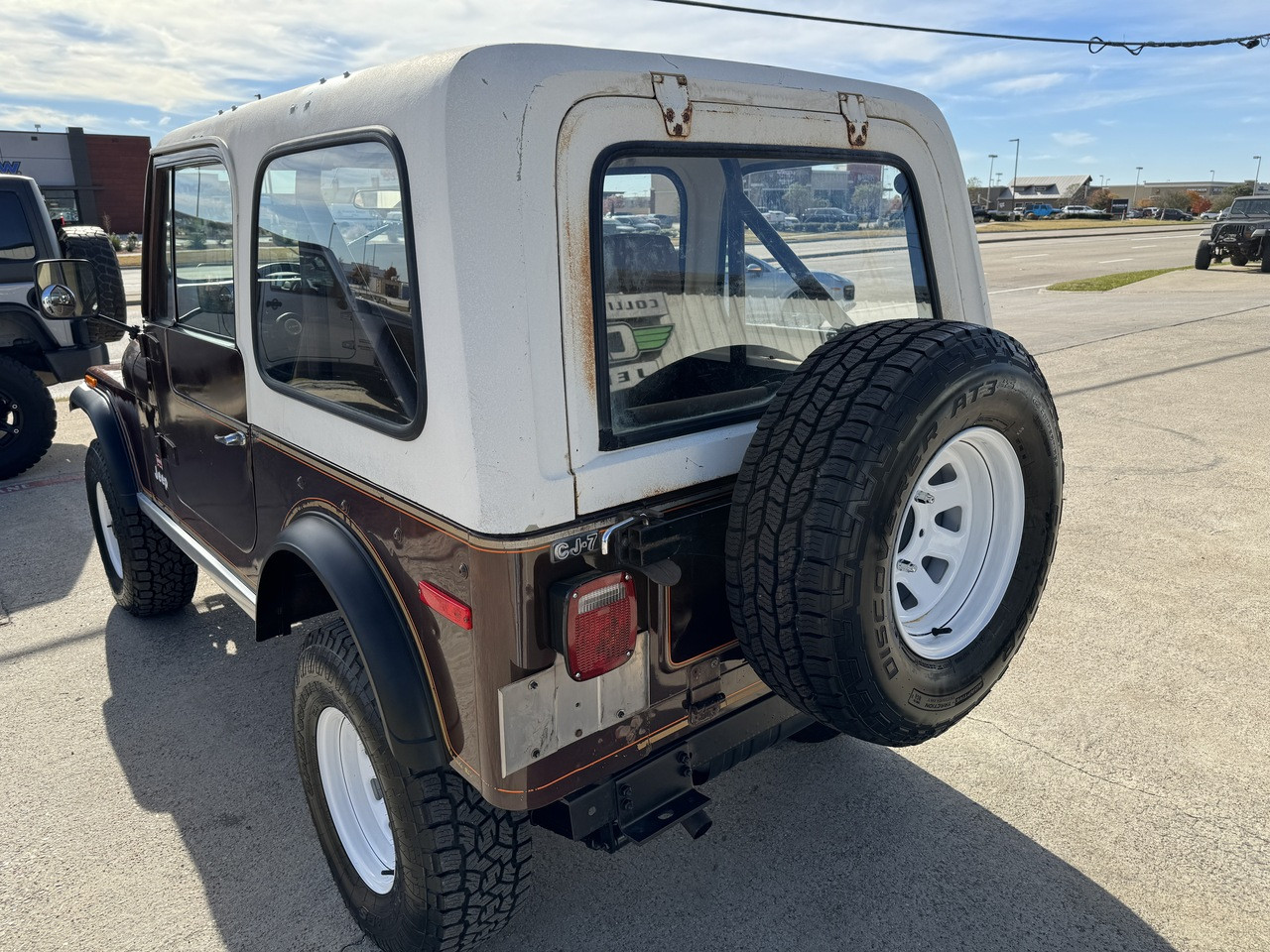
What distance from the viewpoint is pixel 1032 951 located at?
2.38m

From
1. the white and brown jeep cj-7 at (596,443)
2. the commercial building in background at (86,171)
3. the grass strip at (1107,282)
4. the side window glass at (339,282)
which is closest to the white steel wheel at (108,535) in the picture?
the white and brown jeep cj-7 at (596,443)

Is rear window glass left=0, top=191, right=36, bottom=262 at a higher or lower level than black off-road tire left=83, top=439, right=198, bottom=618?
higher

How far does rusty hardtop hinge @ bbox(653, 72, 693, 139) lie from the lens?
1977 millimetres

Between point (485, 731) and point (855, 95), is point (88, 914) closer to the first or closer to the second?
point (485, 731)

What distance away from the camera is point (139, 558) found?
13.3ft

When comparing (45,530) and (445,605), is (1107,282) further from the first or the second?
(445,605)

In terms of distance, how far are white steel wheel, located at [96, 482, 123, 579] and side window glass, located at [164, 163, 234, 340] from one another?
1455 mm

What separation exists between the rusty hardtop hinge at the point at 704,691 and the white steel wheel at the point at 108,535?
3.26 meters

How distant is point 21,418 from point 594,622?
618cm

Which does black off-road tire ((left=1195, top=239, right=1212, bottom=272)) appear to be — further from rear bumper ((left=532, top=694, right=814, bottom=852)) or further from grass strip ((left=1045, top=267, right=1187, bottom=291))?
rear bumper ((left=532, top=694, right=814, bottom=852))

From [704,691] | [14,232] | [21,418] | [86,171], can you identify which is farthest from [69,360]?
[86,171]

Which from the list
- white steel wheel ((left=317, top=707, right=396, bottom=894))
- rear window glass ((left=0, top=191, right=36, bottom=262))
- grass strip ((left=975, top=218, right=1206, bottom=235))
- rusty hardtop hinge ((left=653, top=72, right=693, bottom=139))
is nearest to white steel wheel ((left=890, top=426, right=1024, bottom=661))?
rusty hardtop hinge ((left=653, top=72, right=693, bottom=139))

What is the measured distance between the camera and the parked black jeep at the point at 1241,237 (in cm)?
A: 2025

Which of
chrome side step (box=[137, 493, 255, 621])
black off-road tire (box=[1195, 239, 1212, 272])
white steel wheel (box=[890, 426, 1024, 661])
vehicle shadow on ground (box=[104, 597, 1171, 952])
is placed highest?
black off-road tire (box=[1195, 239, 1212, 272])
